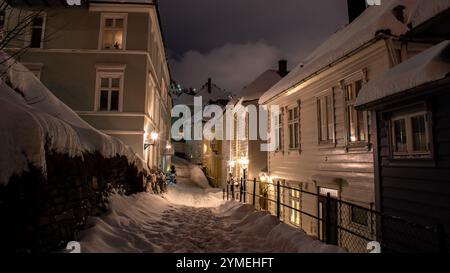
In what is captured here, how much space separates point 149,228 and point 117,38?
12.9 meters

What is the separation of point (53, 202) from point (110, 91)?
12340 millimetres

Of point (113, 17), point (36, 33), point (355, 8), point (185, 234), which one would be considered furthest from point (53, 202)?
point (36, 33)

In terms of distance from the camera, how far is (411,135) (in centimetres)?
570

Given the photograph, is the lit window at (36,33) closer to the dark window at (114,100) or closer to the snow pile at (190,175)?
the dark window at (114,100)

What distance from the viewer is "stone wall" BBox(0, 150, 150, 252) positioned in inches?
129

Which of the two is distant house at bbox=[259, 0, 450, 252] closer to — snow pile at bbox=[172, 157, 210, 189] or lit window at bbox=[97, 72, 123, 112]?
lit window at bbox=[97, 72, 123, 112]

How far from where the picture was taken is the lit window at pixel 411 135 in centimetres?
541

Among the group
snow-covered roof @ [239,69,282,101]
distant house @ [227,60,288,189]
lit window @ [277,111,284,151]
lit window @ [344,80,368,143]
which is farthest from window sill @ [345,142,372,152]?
snow-covered roof @ [239,69,282,101]

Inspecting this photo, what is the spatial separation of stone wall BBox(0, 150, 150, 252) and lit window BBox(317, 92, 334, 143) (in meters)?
6.73

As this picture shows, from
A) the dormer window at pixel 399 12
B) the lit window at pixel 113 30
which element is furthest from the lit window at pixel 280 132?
the lit window at pixel 113 30

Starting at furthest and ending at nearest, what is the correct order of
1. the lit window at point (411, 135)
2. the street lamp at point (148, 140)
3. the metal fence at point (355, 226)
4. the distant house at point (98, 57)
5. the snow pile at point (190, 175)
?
the snow pile at point (190, 175)
the street lamp at point (148, 140)
the distant house at point (98, 57)
the lit window at point (411, 135)
the metal fence at point (355, 226)

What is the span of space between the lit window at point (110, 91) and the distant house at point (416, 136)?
12900 mm

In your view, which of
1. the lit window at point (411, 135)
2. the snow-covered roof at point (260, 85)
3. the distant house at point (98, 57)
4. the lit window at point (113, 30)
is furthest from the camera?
the snow-covered roof at point (260, 85)
